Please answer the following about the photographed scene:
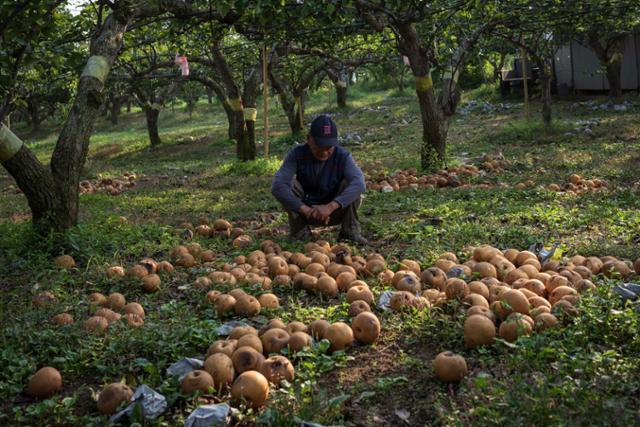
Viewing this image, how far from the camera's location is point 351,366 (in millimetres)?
3703

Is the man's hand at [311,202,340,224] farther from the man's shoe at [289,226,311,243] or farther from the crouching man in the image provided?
the man's shoe at [289,226,311,243]

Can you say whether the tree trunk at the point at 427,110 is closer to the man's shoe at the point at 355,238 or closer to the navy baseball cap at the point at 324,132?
the man's shoe at the point at 355,238

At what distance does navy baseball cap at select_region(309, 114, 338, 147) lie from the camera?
5.97m

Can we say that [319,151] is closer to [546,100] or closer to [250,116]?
[250,116]

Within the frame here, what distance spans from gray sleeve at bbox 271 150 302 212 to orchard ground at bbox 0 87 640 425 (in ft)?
1.39

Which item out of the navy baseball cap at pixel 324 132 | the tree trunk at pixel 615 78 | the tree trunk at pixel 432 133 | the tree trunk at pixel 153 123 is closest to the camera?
the navy baseball cap at pixel 324 132

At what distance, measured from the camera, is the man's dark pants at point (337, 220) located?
641cm

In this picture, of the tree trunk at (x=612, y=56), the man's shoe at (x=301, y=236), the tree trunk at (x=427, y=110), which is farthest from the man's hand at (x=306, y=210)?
the tree trunk at (x=612, y=56)

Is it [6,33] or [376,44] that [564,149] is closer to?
[376,44]

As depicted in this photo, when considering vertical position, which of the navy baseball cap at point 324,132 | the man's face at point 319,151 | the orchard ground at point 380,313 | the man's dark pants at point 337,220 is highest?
the navy baseball cap at point 324,132

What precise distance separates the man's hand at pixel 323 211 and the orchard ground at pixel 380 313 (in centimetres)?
43

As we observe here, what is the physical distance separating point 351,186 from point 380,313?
2075mm

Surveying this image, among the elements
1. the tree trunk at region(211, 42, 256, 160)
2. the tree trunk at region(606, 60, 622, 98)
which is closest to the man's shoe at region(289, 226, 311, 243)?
the tree trunk at region(211, 42, 256, 160)

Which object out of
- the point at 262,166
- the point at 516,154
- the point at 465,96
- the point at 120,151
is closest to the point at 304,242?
the point at 262,166
